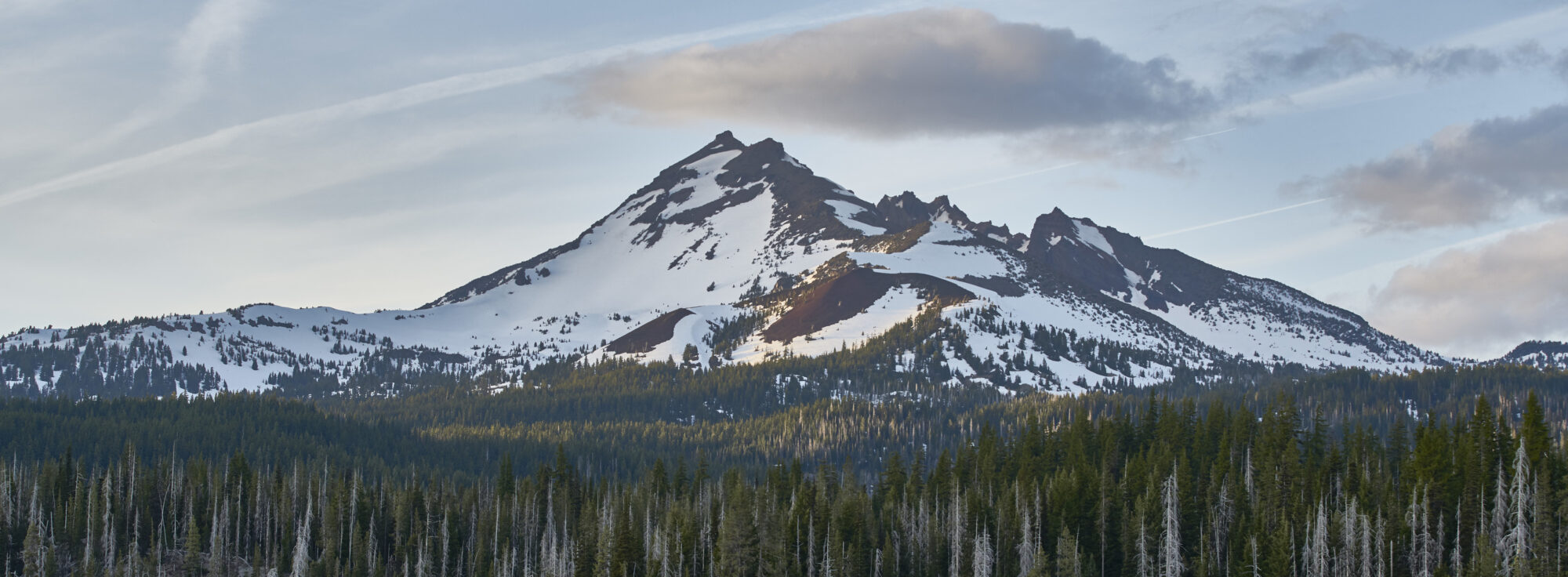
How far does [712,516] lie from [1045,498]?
3337 centimetres

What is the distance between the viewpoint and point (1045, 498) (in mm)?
133875

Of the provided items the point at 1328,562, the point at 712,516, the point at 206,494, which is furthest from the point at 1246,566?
the point at 206,494

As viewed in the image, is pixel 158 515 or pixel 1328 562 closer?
pixel 1328 562

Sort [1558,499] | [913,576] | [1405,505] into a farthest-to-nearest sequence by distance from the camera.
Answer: [913,576] < [1405,505] < [1558,499]

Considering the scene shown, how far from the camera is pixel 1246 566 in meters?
113

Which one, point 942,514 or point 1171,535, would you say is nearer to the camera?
point 1171,535

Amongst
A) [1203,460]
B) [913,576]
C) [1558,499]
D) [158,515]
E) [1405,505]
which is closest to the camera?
[1558,499]

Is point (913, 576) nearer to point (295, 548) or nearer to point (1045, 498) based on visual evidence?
point (1045, 498)

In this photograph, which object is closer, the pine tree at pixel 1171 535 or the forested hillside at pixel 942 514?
the forested hillside at pixel 942 514

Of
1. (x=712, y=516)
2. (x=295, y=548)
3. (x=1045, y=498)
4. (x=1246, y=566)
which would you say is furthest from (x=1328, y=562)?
(x=295, y=548)

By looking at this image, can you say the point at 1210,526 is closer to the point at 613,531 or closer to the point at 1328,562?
the point at 1328,562

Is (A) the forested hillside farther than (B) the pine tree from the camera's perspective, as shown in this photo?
No

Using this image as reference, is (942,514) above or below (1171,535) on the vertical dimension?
below

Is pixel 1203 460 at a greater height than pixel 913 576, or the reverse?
pixel 1203 460
